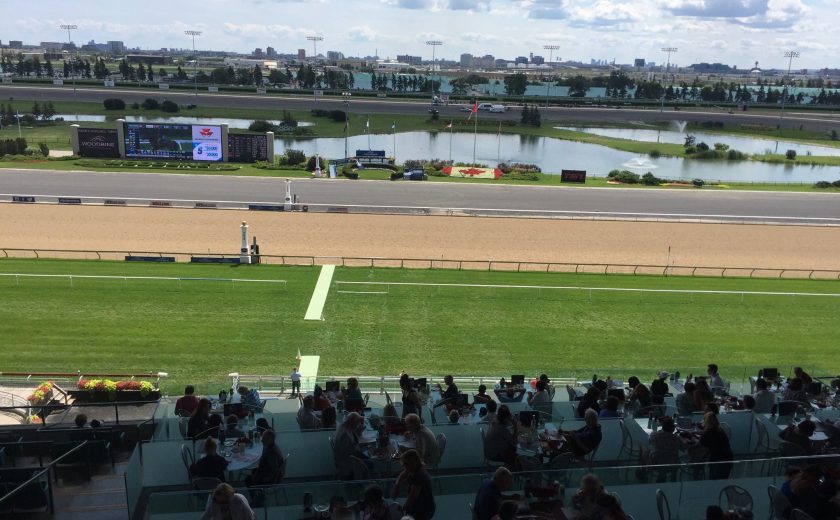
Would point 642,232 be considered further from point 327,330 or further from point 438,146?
point 438,146

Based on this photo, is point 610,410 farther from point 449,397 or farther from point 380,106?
point 380,106

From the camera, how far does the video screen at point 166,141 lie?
5000 cm

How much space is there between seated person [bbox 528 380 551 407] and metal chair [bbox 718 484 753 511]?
3.51 metres

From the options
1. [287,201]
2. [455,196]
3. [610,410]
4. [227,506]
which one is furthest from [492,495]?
[455,196]

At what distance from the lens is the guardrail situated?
87.7 ft

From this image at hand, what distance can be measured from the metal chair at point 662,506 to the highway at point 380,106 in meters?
86.9

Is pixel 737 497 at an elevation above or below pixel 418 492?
below

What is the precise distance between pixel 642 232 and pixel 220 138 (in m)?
32.1

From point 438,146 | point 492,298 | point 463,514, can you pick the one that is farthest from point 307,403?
point 438,146

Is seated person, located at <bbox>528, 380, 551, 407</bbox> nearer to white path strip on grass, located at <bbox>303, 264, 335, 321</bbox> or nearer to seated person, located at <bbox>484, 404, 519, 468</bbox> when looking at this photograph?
seated person, located at <bbox>484, 404, 519, 468</bbox>

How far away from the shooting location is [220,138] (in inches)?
2010

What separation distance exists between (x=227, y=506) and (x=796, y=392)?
8.98m

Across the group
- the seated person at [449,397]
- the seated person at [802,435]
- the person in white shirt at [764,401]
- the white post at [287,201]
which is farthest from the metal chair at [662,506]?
the white post at [287,201]

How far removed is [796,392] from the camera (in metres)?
10.6
